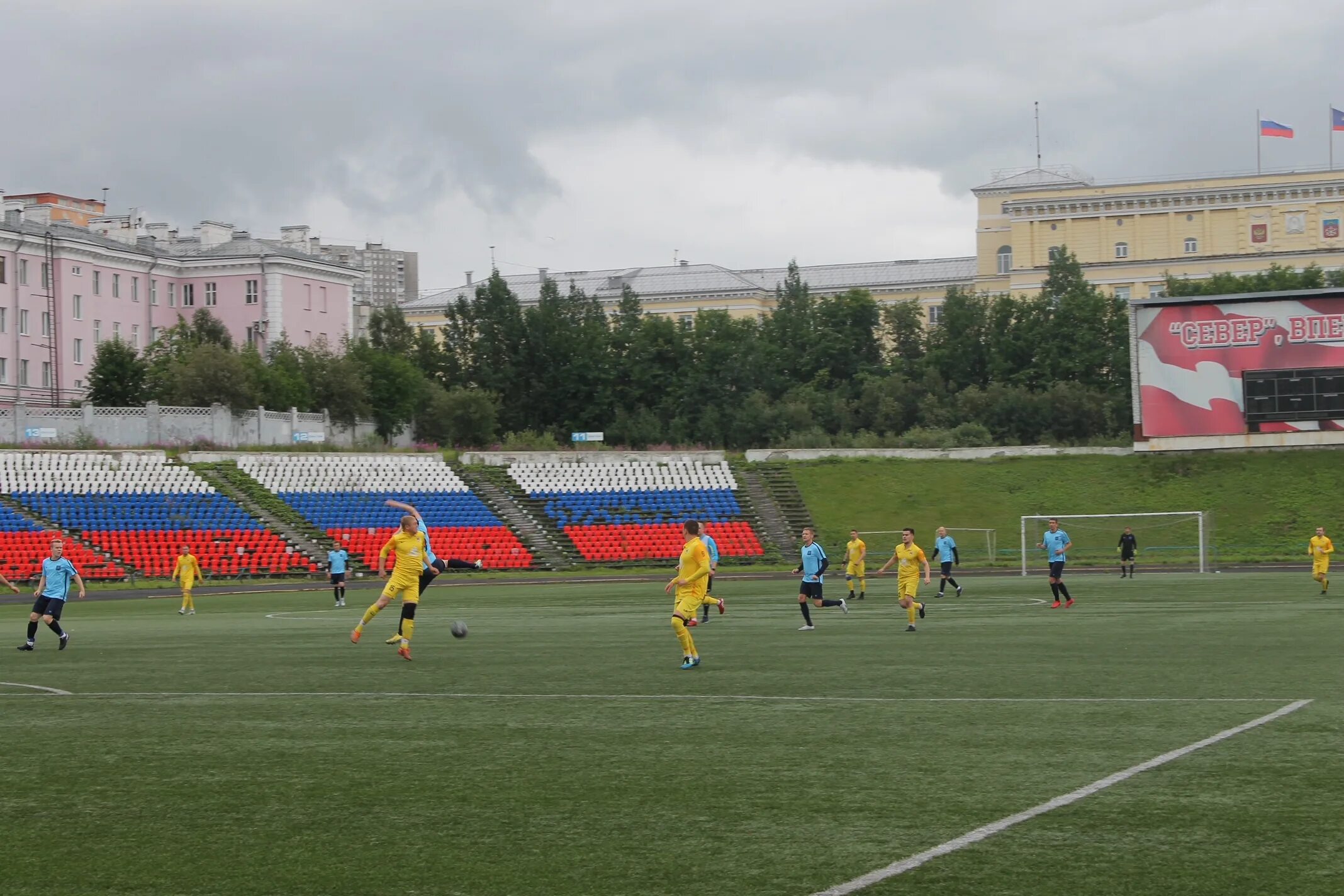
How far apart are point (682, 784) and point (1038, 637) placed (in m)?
13.9

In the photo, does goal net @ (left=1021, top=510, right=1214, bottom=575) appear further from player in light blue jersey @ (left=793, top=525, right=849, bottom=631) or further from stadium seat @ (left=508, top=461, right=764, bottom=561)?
player in light blue jersey @ (left=793, top=525, right=849, bottom=631)

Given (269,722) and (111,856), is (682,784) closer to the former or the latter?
(111,856)

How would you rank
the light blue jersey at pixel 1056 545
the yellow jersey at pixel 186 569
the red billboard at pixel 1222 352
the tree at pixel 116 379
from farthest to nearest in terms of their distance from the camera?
the tree at pixel 116 379 < the red billboard at pixel 1222 352 < the yellow jersey at pixel 186 569 < the light blue jersey at pixel 1056 545

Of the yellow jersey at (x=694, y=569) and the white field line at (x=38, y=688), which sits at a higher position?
the yellow jersey at (x=694, y=569)

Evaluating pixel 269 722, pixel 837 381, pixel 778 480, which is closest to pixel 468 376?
pixel 837 381

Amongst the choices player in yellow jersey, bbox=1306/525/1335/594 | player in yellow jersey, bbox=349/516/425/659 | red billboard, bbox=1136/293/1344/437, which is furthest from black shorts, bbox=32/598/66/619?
red billboard, bbox=1136/293/1344/437

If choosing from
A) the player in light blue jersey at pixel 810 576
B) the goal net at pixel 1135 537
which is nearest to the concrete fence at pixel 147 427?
the goal net at pixel 1135 537

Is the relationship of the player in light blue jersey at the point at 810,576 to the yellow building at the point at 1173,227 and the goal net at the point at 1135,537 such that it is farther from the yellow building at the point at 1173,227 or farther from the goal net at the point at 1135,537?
the yellow building at the point at 1173,227

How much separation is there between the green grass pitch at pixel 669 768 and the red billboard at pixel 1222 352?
1548 inches

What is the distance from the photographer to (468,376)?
99.8 meters

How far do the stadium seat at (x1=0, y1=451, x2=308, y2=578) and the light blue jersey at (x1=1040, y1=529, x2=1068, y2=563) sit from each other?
31779 millimetres

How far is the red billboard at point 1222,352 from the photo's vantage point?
58438 mm

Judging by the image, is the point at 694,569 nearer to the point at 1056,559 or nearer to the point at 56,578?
the point at 56,578

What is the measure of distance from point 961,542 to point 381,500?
2502 centimetres
